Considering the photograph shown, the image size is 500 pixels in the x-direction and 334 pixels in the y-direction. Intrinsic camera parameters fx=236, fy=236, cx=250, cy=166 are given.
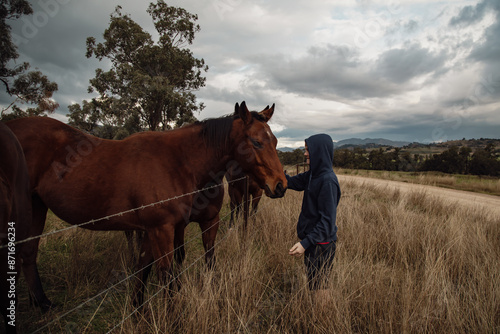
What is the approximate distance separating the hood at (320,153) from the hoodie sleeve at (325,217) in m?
0.17

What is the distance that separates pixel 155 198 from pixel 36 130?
157 cm

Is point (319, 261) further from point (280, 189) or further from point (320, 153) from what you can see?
point (320, 153)

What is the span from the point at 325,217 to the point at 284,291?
1057 mm

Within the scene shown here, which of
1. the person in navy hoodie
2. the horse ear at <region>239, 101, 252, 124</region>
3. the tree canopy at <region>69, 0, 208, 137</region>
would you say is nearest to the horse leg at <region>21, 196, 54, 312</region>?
the horse ear at <region>239, 101, 252, 124</region>

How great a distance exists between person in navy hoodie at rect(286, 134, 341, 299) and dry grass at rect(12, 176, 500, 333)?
0.67 ft

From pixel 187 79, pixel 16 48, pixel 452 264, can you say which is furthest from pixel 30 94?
pixel 452 264

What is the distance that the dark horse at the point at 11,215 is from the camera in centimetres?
158

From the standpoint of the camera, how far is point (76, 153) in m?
2.56

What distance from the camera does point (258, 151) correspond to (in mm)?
2547

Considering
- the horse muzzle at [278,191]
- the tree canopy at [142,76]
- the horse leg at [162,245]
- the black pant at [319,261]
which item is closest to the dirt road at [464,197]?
the black pant at [319,261]

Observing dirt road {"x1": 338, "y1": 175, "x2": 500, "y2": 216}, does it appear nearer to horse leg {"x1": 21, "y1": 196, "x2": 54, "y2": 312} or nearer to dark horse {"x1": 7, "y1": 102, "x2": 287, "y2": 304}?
dark horse {"x1": 7, "y1": 102, "x2": 287, "y2": 304}

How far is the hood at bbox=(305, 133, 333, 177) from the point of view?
2273 mm

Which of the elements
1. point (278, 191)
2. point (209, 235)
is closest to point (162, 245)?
point (209, 235)

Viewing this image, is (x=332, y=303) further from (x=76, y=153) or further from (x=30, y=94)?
(x=30, y=94)
